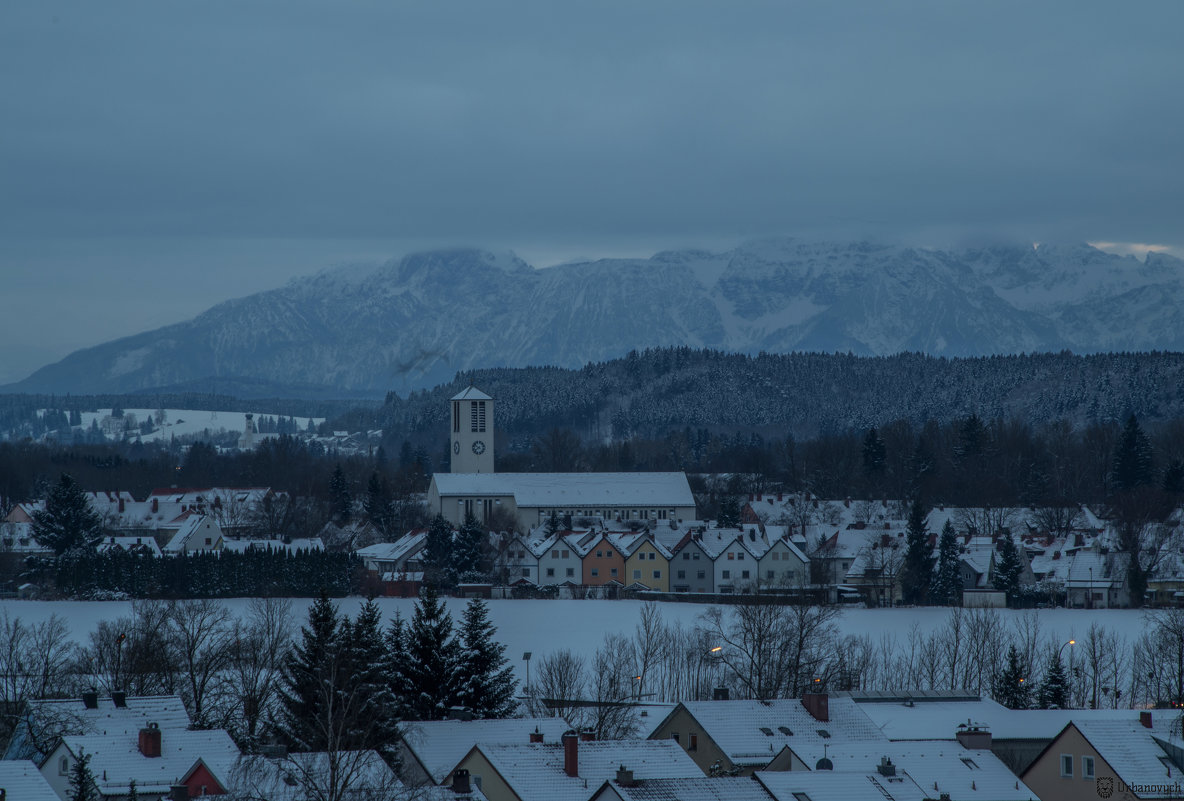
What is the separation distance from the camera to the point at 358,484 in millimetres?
113062

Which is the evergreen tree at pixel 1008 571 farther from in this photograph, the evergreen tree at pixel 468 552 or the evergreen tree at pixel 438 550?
the evergreen tree at pixel 438 550

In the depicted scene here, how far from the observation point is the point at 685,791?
24203 millimetres

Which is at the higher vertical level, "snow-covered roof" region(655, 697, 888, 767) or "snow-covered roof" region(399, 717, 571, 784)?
"snow-covered roof" region(399, 717, 571, 784)

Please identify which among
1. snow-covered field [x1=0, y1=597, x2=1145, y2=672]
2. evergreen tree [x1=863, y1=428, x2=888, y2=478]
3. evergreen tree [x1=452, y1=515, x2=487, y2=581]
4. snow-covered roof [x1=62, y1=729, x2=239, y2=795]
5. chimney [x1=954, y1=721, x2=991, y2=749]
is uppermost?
evergreen tree [x1=863, y1=428, x2=888, y2=478]

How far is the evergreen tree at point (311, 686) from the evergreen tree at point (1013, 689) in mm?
16080

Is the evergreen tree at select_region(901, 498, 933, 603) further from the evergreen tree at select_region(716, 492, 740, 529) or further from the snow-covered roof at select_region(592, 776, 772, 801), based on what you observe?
the snow-covered roof at select_region(592, 776, 772, 801)

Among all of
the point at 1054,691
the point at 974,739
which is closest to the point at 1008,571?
the point at 1054,691

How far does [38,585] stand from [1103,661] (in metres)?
47.0

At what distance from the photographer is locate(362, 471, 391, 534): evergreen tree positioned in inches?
3622

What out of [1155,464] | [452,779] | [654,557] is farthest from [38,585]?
[1155,464]

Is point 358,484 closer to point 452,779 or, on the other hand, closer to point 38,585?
point 38,585

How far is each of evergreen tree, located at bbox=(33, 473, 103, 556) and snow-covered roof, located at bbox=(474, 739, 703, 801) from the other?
188ft

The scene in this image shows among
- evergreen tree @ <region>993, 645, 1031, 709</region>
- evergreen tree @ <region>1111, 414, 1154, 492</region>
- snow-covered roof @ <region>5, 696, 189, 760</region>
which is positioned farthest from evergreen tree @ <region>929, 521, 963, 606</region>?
snow-covered roof @ <region>5, 696, 189, 760</region>

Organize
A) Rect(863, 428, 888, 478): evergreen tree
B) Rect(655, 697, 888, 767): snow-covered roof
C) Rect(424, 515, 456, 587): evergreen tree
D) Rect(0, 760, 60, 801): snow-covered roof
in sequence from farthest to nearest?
Rect(863, 428, 888, 478): evergreen tree → Rect(424, 515, 456, 587): evergreen tree → Rect(655, 697, 888, 767): snow-covered roof → Rect(0, 760, 60, 801): snow-covered roof
